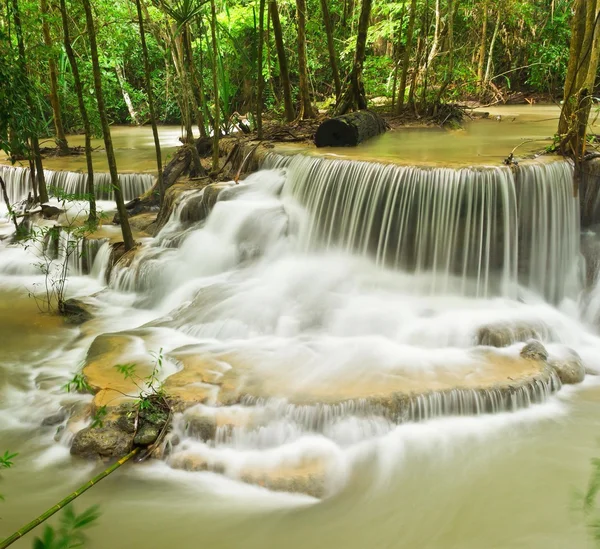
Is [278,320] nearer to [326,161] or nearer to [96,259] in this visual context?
[326,161]

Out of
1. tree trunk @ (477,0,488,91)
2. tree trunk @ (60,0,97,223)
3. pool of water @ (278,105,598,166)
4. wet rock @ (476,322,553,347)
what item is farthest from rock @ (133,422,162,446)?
tree trunk @ (477,0,488,91)

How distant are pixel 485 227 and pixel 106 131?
5.01 metres

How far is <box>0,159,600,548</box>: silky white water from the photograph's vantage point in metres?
4.04

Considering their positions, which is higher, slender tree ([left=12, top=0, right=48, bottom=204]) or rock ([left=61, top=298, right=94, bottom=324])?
slender tree ([left=12, top=0, right=48, bottom=204])

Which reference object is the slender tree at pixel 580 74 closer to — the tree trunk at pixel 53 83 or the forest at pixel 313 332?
the forest at pixel 313 332

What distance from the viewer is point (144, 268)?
8.12m

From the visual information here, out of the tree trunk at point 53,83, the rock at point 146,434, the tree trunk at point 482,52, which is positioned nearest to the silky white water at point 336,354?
the rock at point 146,434

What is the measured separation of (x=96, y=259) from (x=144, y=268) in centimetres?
133

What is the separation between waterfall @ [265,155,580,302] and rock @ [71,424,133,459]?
157 inches

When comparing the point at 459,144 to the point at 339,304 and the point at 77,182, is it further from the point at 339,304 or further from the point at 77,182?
the point at 77,182

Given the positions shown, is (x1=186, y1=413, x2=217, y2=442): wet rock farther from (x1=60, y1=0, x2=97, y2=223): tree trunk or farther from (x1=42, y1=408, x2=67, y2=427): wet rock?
(x1=60, y1=0, x2=97, y2=223): tree trunk

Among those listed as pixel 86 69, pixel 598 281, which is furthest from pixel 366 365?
pixel 86 69

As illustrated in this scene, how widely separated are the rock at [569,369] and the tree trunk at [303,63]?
701 centimetres

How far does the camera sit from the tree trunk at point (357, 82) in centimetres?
984
